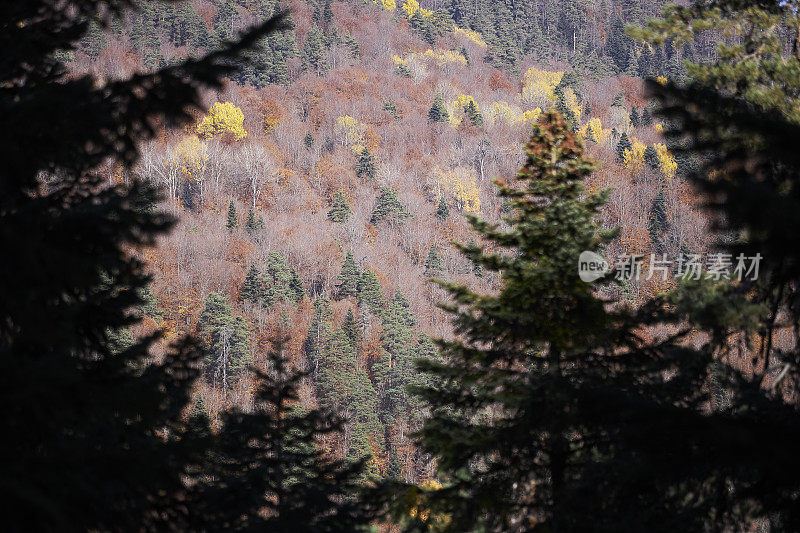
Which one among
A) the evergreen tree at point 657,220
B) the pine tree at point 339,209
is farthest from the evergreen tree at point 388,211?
the evergreen tree at point 657,220

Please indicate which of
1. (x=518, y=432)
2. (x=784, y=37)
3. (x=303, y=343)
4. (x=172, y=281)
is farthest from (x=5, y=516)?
(x=172, y=281)

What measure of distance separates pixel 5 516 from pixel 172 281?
67.0 m

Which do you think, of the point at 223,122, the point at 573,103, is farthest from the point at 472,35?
the point at 223,122

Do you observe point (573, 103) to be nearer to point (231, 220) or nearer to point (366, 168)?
point (366, 168)

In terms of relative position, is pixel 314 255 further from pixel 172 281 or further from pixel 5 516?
pixel 5 516

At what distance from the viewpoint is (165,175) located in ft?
291

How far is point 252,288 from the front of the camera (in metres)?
67.6

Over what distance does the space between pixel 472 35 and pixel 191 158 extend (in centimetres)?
→ 10098

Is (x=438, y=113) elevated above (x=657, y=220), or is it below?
above

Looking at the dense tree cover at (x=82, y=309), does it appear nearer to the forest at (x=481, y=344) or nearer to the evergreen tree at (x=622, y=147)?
the forest at (x=481, y=344)

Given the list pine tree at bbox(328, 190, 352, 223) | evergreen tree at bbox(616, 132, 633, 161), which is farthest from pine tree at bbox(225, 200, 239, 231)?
evergreen tree at bbox(616, 132, 633, 161)

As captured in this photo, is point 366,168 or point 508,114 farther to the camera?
point 508,114

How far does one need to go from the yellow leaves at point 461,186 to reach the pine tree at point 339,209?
62.8ft

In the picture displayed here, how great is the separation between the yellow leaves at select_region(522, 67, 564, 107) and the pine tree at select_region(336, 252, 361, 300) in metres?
71.8
